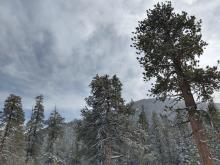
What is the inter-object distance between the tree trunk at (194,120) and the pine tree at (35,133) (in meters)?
31.1

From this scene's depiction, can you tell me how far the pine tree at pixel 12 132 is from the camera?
3234 centimetres

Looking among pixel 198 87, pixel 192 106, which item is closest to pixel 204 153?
pixel 192 106

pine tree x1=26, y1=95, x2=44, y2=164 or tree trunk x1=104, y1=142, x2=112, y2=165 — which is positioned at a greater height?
pine tree x1=26, y1=95, x2=44, y2=164

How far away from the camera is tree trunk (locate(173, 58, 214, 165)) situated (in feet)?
42.3

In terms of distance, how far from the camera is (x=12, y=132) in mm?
33531

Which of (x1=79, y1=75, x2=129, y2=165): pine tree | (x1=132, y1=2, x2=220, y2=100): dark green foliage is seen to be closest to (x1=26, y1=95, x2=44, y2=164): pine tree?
(x1=79, y1=75, x2=129, y2=165): pine tree

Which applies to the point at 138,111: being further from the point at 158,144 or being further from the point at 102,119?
the point at 158,144

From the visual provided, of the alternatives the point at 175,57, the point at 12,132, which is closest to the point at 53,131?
the point at 12,132

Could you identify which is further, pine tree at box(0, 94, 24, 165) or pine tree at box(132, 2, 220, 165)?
pine tree at box(0, 94, 24, 165)

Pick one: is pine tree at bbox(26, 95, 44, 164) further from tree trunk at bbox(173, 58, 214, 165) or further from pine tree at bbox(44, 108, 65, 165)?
tree trunk at bbox(173, 58, 214, 165)

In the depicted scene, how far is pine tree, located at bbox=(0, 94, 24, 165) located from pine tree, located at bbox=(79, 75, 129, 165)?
11.9 m

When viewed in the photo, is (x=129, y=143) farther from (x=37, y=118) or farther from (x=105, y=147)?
(x=37, y=118)

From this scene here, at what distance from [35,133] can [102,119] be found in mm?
19765

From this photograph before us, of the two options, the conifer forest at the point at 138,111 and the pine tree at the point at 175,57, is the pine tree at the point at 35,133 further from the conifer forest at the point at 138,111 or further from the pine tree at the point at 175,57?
the pine tree at the point at 175,57
